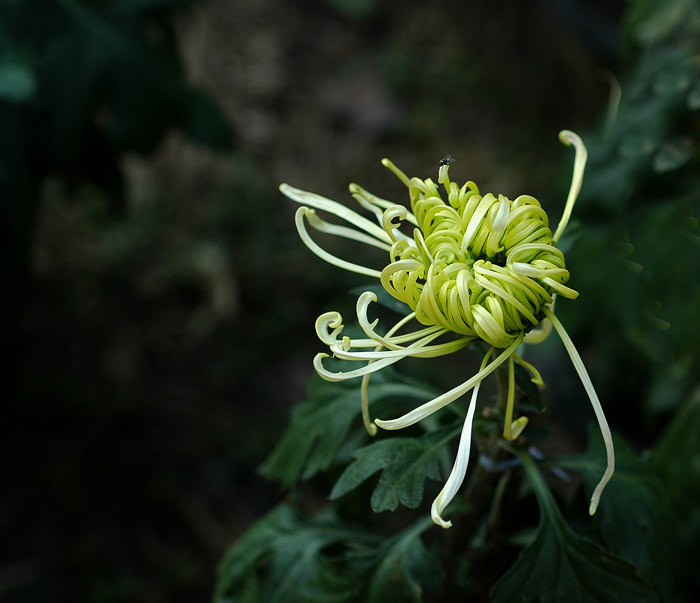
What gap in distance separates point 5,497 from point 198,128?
101 cm

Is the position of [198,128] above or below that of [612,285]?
above

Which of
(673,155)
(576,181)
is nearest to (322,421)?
(576,181)

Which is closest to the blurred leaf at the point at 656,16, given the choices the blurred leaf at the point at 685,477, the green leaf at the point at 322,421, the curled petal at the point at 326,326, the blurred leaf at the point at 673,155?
the blurred leaf at the point at 673,155

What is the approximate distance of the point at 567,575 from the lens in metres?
0.57

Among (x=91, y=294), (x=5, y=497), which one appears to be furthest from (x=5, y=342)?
(x=5, y=497)

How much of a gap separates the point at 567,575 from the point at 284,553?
33cm

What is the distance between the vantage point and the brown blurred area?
1543mm

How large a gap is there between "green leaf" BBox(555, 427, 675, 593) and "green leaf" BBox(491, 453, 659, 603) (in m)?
0.04

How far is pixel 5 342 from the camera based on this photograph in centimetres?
170

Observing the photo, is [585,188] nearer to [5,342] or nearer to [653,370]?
[653,370]

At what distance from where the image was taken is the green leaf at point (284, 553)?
2.41 ft

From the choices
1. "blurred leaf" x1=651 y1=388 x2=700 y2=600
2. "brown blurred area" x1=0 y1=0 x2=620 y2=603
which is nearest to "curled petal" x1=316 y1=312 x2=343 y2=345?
"blurred leaf" x1=651 y1=388 x2=700 y2=600

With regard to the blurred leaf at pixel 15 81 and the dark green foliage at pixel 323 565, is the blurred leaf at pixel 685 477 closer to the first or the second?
the dark green foliage at pixel 323 565

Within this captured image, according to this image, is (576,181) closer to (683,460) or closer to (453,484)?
(453,484)
